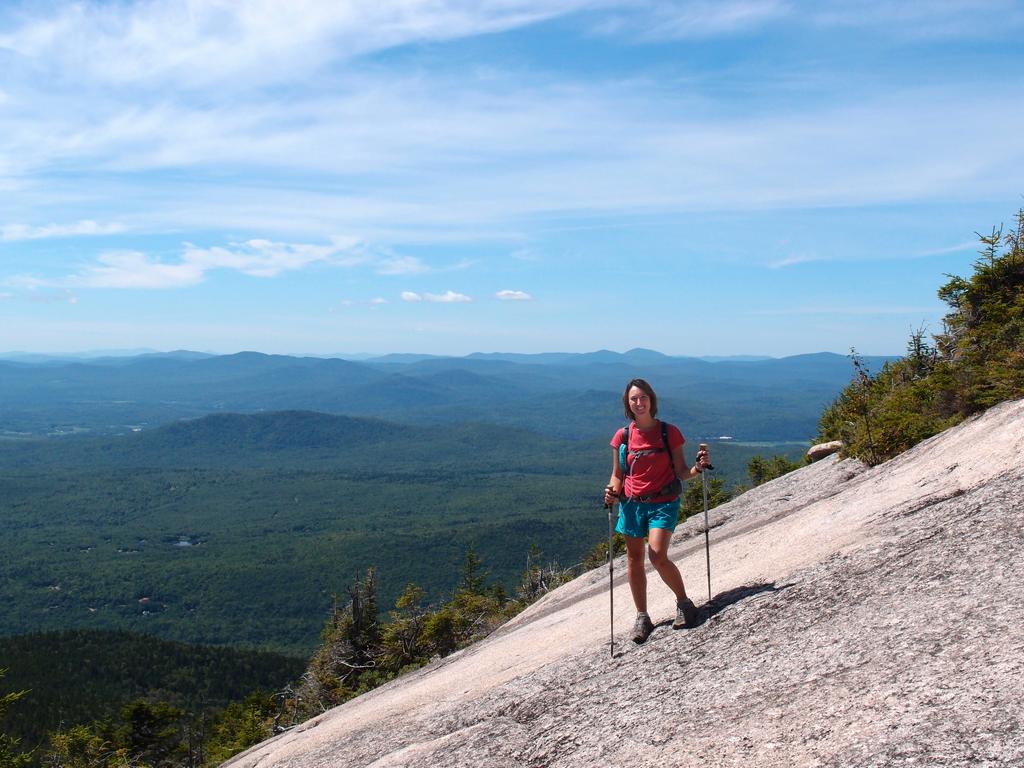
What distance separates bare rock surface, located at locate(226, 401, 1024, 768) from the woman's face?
7.66 feet

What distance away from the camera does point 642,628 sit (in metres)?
8.26

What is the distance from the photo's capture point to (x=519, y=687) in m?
8.58

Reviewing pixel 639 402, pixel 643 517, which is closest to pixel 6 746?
pixel 643 517

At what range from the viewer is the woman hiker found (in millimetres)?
7715

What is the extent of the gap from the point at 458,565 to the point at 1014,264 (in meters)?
130

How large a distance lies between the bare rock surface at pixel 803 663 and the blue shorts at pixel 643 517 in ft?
3.88

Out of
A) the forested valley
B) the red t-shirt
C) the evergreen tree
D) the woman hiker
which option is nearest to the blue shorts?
the woman hiker

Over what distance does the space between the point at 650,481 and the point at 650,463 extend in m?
0.19

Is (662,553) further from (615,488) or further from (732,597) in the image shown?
(732,597)

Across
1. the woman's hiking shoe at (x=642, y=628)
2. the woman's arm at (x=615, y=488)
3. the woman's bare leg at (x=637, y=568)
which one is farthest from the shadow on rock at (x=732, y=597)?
the woman's arm at (x=615, y=488)

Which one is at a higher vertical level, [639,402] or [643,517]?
[639,402]

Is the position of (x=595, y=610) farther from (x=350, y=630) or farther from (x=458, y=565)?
(x=458, y=565)

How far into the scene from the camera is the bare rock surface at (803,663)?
4.89m

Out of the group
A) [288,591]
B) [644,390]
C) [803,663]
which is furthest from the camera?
[288,591]
